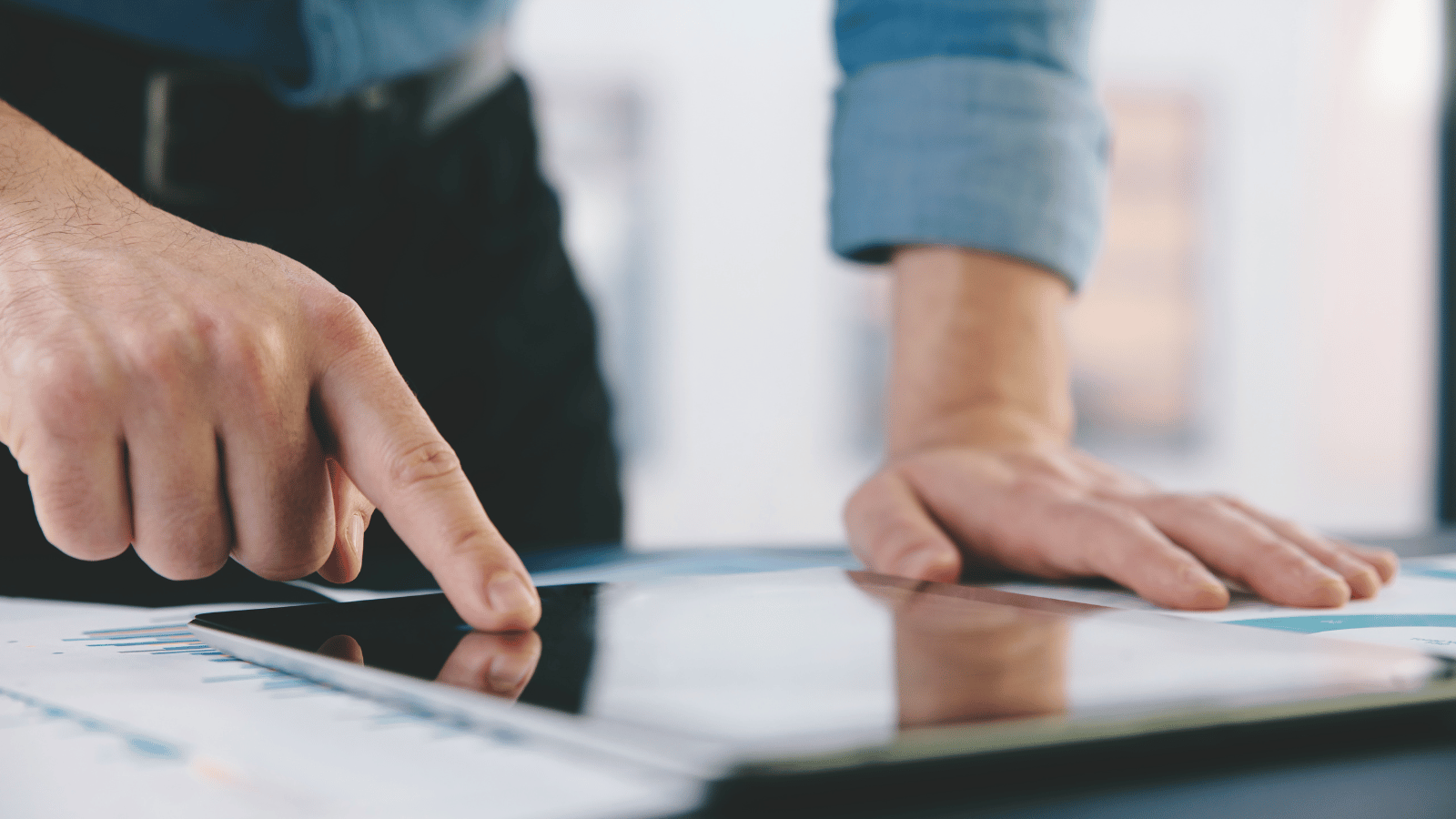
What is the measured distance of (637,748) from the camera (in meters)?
0.20

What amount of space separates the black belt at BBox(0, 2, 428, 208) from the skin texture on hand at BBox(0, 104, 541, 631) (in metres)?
0.34

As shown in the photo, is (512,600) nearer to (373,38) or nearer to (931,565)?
(931,565)

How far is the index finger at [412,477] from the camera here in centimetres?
36

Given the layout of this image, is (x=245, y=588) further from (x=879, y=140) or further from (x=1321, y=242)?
(x=1321, y=242)

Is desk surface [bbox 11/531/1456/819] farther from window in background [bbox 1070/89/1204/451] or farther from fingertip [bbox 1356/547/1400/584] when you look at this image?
window in background [bbox 1070/89/1204/451]

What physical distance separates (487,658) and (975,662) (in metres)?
0.13

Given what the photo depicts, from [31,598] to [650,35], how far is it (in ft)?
14.4

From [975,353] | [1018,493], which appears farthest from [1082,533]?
[975,353]

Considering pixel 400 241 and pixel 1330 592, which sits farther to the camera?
pixel 400 241

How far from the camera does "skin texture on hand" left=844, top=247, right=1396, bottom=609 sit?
1.67 feet

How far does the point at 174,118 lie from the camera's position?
733 mm

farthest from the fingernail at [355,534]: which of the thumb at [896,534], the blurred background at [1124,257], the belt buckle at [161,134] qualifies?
the blurred background at [1124,257]

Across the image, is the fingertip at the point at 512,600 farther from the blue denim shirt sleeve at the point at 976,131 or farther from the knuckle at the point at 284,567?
the blue denim shirt sleeve at the point at 976,131

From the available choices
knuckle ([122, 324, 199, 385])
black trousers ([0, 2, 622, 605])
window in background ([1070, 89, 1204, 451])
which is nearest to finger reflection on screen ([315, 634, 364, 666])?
knuckle ([122, 324, 199, 385])
